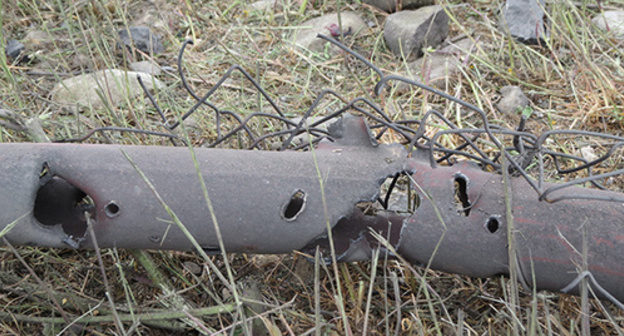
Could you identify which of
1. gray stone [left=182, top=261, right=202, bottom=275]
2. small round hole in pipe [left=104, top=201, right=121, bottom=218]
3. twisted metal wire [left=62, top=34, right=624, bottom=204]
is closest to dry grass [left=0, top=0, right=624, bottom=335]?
gray stone [left=182, top=261, right=202, bottom=275]

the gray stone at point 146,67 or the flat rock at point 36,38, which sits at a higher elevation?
the flat rock at point 36,38

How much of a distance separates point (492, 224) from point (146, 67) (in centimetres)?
229

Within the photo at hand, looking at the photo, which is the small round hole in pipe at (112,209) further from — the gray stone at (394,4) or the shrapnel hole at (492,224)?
the gray stone at (394,4)

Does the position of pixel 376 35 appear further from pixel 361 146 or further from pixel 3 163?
pixel 3 163

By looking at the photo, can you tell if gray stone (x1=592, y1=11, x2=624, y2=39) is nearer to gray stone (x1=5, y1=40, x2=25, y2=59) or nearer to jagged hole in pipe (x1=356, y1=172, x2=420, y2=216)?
jagged hole in pipe (x1=356, y1=172, x2=420, y2=216)

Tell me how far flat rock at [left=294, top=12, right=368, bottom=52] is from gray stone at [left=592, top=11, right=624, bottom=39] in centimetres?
128

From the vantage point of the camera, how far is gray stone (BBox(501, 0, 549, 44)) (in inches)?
129

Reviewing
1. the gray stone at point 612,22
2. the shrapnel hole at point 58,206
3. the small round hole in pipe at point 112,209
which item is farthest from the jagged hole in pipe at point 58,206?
the gray stone at point 612,22

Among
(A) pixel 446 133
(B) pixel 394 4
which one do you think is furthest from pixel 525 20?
(A) pixel 446 133

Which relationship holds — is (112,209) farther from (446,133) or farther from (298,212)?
(446,133)

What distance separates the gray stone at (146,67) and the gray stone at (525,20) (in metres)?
1.86

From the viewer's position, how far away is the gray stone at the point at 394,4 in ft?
11.7

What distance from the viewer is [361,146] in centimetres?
180

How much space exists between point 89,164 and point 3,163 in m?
0.22
